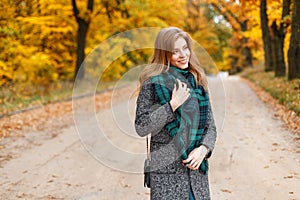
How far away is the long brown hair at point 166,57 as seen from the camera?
271 centimetres

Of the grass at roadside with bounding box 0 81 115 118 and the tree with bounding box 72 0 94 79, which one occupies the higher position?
the tree with bounding box 72 0 94 79

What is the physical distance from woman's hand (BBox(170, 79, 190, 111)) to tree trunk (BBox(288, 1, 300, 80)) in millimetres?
12571

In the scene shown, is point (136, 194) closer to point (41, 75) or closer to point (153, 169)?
point (153, 169)

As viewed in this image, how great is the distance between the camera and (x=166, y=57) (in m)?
2.76

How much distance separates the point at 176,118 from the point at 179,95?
149mm

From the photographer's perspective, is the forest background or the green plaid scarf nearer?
the green plaid scarf

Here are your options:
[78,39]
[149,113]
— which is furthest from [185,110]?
[78,39]

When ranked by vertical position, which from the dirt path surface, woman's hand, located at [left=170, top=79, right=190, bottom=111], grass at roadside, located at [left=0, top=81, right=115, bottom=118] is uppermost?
woman's hand, located at [left=170, top=79, right=190, bottom=111]

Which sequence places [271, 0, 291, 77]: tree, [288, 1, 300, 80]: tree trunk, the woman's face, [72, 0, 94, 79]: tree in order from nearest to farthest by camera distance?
the woman's face
[288, 1, 300, 80]: tree trunk
[271, 0, 291, 77]: tree
[72, 0, 94, 79]: tree

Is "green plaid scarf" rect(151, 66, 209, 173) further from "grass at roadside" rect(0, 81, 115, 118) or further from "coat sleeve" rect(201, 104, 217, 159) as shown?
"grass at roadside" rect(0, 81, 115, 118)

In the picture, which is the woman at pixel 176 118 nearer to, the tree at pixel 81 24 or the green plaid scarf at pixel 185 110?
the green plaid scarf at pixel 185 110

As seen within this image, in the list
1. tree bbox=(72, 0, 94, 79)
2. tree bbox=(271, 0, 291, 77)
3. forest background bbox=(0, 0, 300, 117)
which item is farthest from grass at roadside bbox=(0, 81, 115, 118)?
tree bbox=(271, 0, 291, 77)

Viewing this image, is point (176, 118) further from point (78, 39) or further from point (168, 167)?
point (78, 39)

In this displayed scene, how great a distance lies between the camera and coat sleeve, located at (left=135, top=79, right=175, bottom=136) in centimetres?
261
